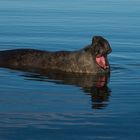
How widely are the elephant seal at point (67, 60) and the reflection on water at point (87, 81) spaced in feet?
1.80

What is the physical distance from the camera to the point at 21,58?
925 inches

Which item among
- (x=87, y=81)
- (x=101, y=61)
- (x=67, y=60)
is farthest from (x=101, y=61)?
(x=87, y=81)

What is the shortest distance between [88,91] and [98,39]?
3.80 meters

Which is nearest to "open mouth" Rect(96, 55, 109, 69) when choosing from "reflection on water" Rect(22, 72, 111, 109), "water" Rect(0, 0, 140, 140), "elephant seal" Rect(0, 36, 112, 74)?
"elephant seal" Rect(0, 36, 112, 74)

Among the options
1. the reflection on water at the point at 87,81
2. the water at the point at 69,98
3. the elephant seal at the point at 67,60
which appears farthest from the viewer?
the elephant seal at the point at 67,60

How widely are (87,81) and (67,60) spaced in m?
2.30

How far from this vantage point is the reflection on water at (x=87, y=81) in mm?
17750

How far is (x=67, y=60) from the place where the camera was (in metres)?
22.5

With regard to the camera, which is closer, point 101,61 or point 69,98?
point 69,98

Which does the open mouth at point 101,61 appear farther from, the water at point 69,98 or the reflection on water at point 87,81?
the reflection on water at point 87,81

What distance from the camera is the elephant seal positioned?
21.9 metres

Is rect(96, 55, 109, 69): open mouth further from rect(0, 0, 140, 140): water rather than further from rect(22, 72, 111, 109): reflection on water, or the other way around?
rect(22, 72, 111, 109): reflection on water

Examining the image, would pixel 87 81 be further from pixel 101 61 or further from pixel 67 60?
pixel 67 60

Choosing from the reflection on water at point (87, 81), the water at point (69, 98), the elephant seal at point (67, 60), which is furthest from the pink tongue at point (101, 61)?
the reflection on water at point (87, 81)
